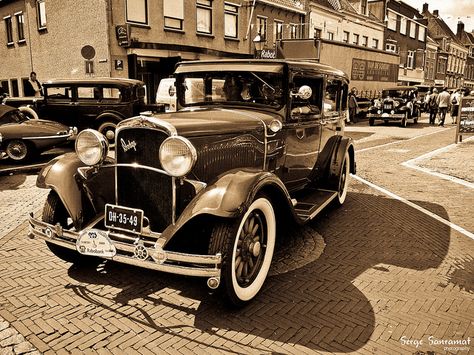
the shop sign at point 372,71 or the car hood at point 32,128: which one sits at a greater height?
the shop sign at point 372,71

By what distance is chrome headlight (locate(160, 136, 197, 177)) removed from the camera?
9.44 feet

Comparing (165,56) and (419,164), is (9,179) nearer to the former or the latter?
(419,164)

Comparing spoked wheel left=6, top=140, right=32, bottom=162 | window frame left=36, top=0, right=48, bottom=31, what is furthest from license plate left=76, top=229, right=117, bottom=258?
window frame left=36, top=0, right=48, bottom=31

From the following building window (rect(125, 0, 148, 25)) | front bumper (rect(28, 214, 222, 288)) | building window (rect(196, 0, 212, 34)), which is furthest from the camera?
building window (rect(196, 0, 212, 34))

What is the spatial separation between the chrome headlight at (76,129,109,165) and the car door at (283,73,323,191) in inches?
74.1

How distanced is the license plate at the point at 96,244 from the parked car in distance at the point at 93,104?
26.7ft

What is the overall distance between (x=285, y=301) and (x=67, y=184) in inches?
83.7

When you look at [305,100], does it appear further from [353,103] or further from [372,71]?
[372,71]

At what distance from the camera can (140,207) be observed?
331cm

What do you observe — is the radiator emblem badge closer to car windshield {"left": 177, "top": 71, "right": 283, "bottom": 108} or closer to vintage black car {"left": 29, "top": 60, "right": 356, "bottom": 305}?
vintage black car {"left": 29, "top": 60, "right": 356, "bottom": 305}

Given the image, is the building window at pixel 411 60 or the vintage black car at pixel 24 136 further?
the building window at pixel 411 60

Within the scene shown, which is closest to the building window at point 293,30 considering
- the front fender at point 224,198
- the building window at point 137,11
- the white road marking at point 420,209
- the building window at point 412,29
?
the building window at point 137,11

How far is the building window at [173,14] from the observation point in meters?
16.2

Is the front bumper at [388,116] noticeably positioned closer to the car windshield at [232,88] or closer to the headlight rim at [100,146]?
the car windshield at [232,88]
